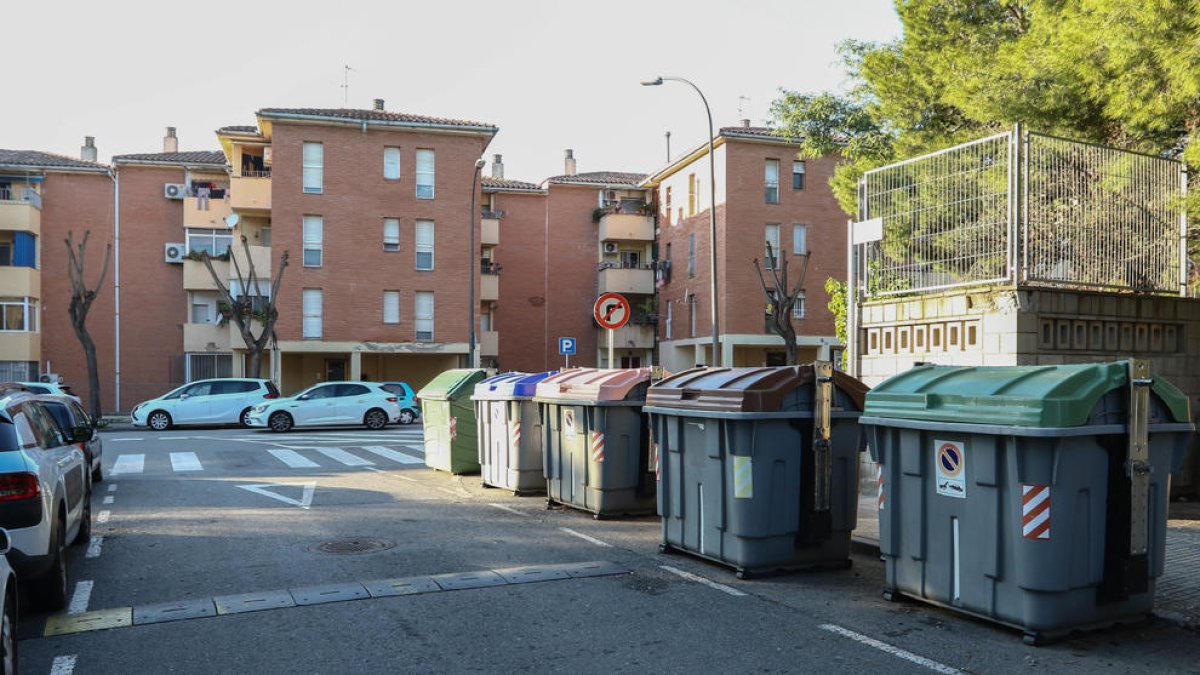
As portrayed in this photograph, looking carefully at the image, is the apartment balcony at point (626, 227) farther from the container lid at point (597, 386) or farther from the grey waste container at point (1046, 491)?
the grey waste container at point (1046, 491)

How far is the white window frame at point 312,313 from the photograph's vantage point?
120 ft

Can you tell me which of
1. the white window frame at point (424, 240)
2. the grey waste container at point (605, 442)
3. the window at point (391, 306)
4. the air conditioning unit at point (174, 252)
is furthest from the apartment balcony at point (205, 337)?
the grey waste container at point (605, 442)

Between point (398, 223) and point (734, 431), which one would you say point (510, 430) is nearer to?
point (734, 431)

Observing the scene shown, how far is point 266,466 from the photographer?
1697 cm

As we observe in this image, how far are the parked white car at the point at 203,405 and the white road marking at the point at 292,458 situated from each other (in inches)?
365

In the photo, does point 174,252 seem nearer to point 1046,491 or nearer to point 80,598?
point 80,598

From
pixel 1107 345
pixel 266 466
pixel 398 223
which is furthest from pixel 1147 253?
pixel 398 223

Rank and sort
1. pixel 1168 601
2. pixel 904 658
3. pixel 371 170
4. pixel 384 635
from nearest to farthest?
pixel 904 658
pixel 384 635
pixel 1168 601
pixel 371 170

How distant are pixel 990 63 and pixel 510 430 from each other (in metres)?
8.44

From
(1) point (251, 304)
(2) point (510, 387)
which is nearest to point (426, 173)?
(1) point (251, 304)

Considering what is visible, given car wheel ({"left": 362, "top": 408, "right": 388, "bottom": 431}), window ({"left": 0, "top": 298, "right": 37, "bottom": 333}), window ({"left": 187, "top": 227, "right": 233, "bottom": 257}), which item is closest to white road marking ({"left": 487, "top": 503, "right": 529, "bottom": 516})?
car wheel ({"left": 362, "top": 408, "right": 388, "bottom": 431})

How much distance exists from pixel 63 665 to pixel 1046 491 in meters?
5.80

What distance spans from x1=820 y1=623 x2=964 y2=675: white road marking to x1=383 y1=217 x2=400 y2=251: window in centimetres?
3326

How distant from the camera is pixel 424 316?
38.1 m
